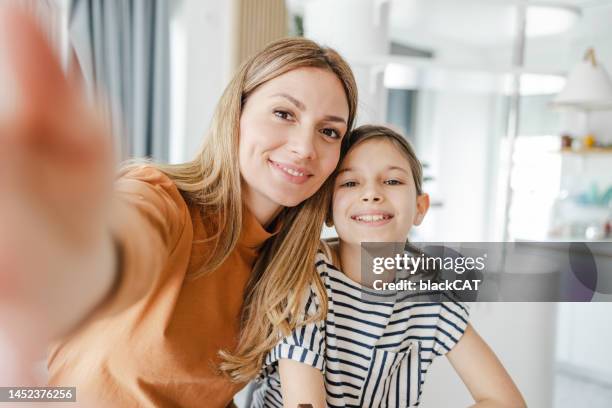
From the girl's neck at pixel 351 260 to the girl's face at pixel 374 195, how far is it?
0.01 meters

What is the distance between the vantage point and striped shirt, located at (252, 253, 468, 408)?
619 mm

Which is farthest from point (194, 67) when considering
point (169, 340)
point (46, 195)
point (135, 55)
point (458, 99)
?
point (46, 195)

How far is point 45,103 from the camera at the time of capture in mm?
174

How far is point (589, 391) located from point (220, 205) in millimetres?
555

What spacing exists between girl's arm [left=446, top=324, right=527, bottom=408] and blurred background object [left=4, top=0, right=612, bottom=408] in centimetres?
2

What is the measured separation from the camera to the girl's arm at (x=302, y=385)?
0.58m

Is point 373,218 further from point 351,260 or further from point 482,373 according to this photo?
point 482,373

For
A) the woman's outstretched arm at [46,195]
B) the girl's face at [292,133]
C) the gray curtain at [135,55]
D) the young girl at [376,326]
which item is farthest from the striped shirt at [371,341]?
the gray curtain at [135,55]

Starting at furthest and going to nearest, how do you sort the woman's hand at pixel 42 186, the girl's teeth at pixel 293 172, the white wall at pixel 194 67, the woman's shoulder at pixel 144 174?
the white wall at pixel 194 67
the girl's teeth at pixel 293 172
the woman's shoulder at pixel 144 174
the woman's hand at pixel 42 186

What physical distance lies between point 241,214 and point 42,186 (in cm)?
46

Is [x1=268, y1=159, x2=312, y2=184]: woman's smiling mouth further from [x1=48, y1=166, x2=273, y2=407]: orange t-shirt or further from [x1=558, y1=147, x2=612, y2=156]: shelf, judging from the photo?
[x1=558, y1=147, x2=612, y2=156]: shelf

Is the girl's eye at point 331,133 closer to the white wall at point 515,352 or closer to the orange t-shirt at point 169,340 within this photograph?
the orange t-shirt at point 169,340

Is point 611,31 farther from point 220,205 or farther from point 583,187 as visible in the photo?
point 220,205

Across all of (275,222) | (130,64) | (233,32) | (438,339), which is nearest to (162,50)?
(130,64)
